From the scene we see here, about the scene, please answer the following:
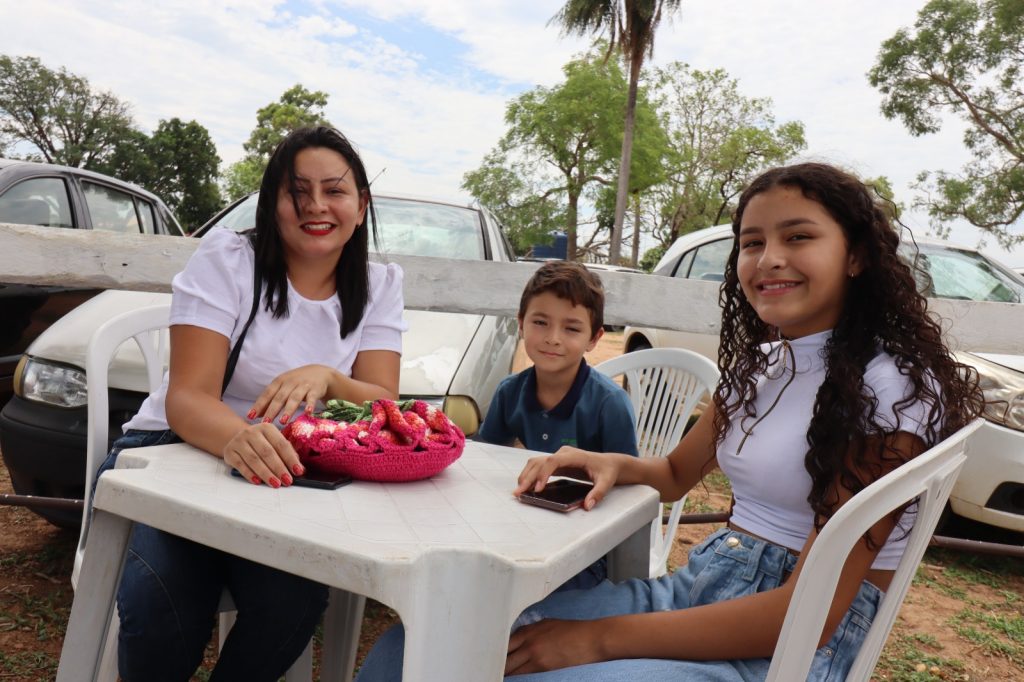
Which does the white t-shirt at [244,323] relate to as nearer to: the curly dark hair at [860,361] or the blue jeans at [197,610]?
the blue jeans at [197,610]

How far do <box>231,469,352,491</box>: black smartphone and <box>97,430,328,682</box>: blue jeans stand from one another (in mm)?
272

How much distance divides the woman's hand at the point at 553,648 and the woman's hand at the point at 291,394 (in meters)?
0.62

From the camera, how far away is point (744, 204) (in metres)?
1.61

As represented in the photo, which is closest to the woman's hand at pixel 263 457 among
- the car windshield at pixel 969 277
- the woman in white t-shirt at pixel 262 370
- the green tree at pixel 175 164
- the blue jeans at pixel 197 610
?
the woman in white t-shirt at pixel 262 370

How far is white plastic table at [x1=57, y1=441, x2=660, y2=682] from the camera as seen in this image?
1051 millimetres

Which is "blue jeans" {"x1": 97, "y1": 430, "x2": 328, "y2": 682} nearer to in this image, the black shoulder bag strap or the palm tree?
the black shoulder bag strap

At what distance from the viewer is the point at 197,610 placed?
63.5 inches

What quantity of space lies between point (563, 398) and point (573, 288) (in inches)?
13.7

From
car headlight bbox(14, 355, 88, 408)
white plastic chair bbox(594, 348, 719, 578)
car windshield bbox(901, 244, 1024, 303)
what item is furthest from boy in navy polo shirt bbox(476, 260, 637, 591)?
car windshield bbox(901, 244, 1024, 303)

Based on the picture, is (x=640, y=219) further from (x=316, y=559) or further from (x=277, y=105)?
(x=316, y=559)

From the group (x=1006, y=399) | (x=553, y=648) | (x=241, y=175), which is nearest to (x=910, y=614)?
(x=1006, y=399)

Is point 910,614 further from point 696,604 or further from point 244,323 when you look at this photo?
point 244,323

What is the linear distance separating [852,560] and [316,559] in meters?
0.82

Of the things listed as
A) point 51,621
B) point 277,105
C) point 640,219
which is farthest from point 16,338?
point 277,105
